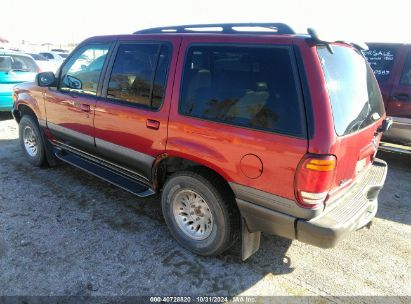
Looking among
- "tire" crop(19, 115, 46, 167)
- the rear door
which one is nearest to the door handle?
the rear door

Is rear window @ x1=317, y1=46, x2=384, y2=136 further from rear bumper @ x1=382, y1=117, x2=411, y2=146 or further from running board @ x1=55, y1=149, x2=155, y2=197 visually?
rear bumper @ x1=382, y1=117, x2=411, y2=146

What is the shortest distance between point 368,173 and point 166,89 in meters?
2.03

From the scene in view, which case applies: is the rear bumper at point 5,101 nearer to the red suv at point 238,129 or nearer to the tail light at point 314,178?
the red suv at point 238,129

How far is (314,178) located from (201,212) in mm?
1142

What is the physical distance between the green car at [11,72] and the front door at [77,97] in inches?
151

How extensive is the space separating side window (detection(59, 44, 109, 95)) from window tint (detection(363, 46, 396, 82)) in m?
4.44

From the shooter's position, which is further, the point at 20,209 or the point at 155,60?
the point at 20,209

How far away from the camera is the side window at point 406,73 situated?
5234 millimetres

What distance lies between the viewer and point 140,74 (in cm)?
319

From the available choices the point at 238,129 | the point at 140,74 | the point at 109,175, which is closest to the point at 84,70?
the point at 140,74

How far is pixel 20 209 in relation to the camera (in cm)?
369

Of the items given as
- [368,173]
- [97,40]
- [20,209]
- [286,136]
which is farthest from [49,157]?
[368,173]

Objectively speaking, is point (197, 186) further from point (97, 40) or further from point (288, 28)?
Answer: point (97, 40)

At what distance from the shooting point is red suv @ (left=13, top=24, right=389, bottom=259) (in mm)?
2189
